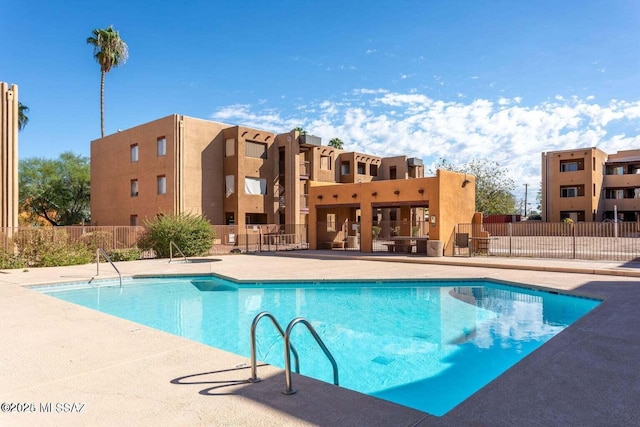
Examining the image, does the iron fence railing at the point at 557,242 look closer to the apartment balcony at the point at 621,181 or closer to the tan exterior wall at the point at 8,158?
the apartment balcony at the point at 621,181

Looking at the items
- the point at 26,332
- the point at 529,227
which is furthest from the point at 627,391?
the point at 529,227

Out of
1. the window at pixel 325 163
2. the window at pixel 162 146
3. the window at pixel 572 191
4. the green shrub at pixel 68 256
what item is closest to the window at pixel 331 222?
the window at pixel 325 163

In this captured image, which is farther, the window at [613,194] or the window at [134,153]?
the window at [613,194]

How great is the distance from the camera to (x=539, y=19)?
48.6 ft

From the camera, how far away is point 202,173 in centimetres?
3228

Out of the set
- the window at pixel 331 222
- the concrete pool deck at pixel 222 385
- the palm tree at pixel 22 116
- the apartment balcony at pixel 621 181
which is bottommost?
the concrete pool deck at pixel 222 385

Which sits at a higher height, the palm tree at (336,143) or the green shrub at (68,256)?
the palm tree at (336,143)

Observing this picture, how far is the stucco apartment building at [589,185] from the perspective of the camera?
47.0 metres

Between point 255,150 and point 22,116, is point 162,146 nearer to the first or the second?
point 255,150

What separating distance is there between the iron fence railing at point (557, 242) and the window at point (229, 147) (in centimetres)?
1768

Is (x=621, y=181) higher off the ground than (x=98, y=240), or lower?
higher

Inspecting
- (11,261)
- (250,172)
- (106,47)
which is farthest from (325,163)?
(11,261)

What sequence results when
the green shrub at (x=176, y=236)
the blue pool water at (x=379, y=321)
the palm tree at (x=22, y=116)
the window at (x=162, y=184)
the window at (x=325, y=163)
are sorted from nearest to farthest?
the blue pool water at (x=379, y=321) → the green shrub at (x=176, y=236) → the window at (x=162, y=184) → the palm tree at (x=22, y=116) → the window at (x=325, y=163)

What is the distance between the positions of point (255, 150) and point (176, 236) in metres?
13.3
